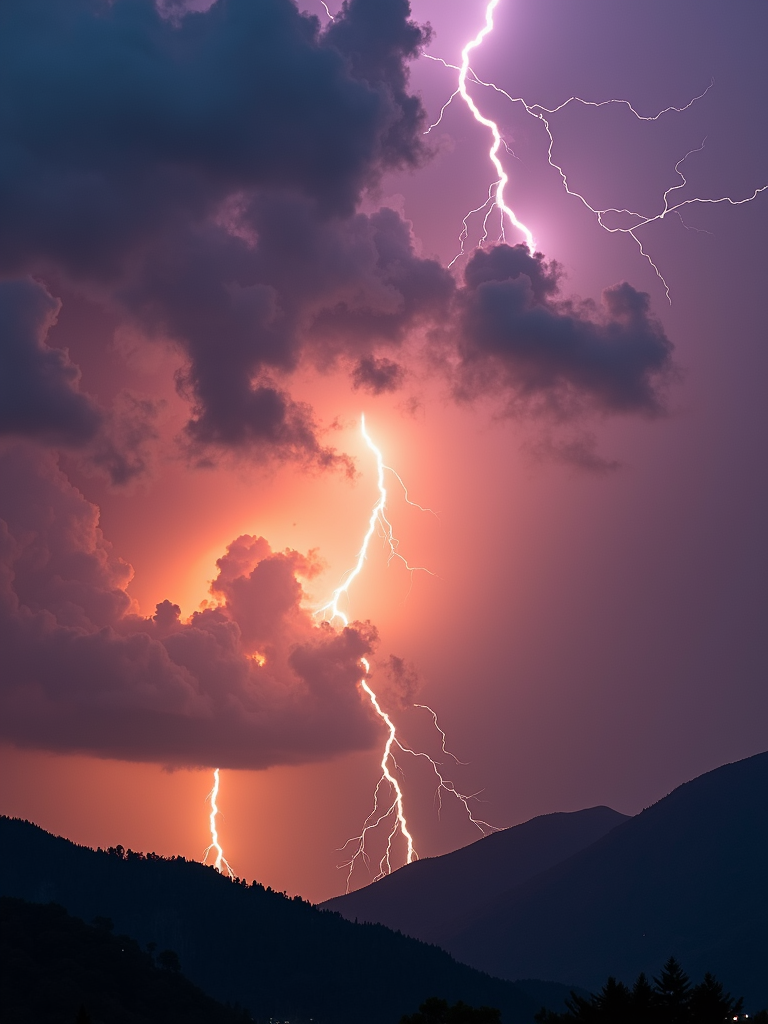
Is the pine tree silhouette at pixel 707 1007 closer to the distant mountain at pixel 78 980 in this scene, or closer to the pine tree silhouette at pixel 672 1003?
the pine tree silhouette at pixel 672 1003

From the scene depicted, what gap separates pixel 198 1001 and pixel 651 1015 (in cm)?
9761

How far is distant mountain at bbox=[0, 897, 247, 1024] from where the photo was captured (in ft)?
508

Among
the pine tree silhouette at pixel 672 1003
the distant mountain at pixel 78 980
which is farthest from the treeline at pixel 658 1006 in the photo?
the distant mountain at pixel 78 980

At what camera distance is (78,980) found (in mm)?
161250

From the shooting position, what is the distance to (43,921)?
178750 millimetres

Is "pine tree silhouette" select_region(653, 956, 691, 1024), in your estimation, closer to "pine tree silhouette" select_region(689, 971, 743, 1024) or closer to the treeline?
the treeline

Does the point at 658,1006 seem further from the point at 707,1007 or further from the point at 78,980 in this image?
the point at 78,980

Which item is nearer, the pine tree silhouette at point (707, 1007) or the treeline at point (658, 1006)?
the treeline at point (658, 1006)

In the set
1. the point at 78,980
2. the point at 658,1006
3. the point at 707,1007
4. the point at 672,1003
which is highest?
the point at 78,980

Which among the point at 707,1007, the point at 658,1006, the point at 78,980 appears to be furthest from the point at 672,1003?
the point at 78,980

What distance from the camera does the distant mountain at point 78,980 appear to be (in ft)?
508

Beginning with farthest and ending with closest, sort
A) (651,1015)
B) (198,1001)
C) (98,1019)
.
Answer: (198,1001) < (98,1019) < (651,1015)

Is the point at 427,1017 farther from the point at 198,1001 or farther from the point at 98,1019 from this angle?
the point at 198,1001

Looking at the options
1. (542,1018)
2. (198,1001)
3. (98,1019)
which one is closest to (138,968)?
(198,1001)
